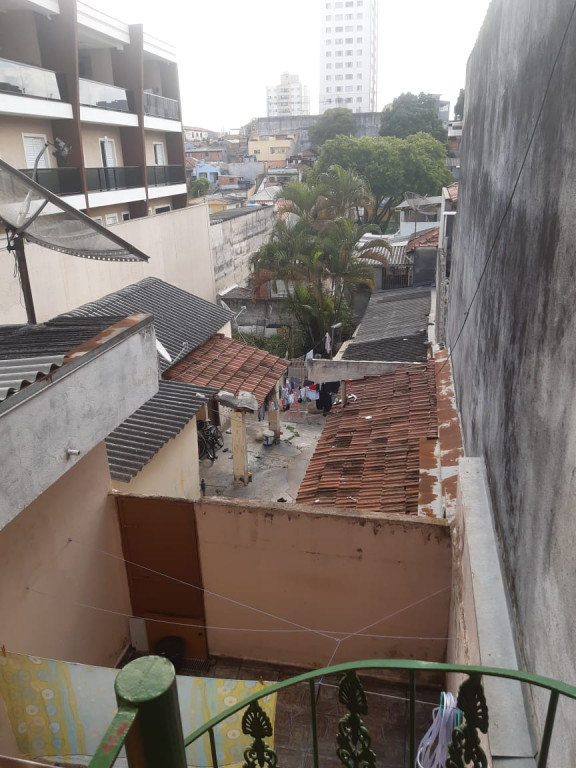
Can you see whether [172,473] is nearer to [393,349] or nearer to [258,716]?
[393,349]

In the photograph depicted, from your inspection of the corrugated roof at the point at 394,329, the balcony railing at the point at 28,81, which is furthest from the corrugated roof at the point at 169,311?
the balcony railing at the point at 28,81

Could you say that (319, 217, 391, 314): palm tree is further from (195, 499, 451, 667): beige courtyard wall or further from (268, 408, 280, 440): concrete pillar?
(195, 499, 451, 667): beige courtyard wall

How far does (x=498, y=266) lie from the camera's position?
521cm

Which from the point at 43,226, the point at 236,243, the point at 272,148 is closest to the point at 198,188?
the point at 272,148

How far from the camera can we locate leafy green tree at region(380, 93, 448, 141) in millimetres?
52656

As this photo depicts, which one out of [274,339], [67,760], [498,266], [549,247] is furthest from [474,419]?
[274,339]

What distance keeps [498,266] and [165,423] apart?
670 cm

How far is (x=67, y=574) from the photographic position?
632cm

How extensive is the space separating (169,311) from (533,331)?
44.4ft

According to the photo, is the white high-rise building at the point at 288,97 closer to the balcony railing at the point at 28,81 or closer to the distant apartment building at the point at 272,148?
the distant apartment building at the point at 272,148

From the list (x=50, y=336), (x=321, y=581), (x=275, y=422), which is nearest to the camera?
(x=50, y=336)

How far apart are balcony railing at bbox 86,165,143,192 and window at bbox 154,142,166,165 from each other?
3309 mm

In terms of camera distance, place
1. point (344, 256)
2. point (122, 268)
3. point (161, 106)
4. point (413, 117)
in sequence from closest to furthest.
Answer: point (122, 268), point (344, 256), point (161, 106), point (413, 117)

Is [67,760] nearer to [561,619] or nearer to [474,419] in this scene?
[561,619]
